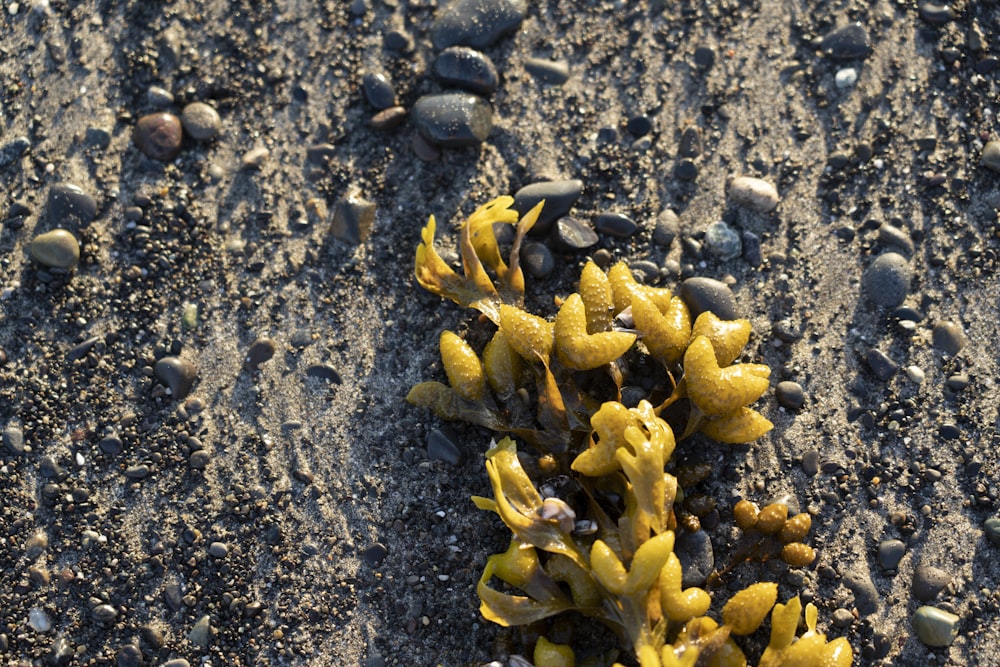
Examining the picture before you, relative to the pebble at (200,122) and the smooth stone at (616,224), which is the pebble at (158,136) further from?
the smooth stone at (616,224)

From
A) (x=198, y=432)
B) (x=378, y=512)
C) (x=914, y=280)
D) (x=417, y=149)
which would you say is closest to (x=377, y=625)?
(x=378, y=512)

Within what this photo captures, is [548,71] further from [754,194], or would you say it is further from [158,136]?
[158,136]

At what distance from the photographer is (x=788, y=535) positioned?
88.5 inches

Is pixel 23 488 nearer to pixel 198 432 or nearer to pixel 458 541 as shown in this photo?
pixel 198 432

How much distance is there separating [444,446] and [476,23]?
1339mm

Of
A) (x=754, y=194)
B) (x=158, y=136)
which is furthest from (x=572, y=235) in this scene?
(x=158, y=136)

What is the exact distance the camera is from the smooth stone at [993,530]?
2.31 m

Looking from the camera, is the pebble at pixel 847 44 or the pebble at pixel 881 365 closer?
the pebble at pixel 881 365

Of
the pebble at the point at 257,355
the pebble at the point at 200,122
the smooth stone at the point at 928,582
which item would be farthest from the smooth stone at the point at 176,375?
the smooth stone at the point at 928,582

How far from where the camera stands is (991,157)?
8.27 feet

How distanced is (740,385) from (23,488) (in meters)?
2.04

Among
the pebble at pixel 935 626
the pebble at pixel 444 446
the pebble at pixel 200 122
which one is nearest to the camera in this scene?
the pebble at pixel 935 626

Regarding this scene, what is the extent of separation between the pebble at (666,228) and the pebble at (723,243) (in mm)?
100

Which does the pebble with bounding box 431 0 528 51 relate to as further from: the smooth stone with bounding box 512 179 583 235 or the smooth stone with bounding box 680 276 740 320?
the smooth stone with bounding box 680 276 740 320
